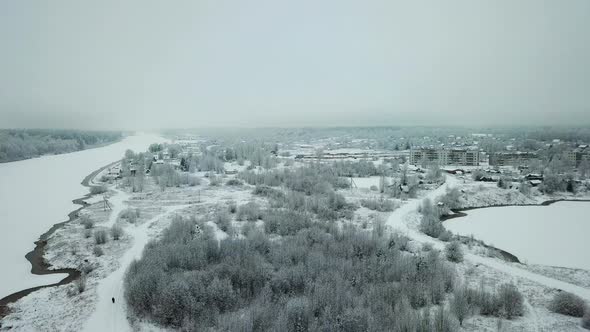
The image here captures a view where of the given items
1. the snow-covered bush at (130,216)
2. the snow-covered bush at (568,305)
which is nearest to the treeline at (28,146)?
the snow-covered bush at (130,216)

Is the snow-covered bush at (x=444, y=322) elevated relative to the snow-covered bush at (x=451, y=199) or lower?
elevated

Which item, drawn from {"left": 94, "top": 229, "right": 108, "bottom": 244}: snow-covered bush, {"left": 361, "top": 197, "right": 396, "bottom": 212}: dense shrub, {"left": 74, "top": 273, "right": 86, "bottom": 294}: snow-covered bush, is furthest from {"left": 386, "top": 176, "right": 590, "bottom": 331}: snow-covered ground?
{"left": 94, "top": 229, "right": 108, "bottom": 244}: snow-covered bush

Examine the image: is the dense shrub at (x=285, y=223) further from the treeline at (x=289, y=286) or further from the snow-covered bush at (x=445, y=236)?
the snow-covered bush at (x=445, y=236)

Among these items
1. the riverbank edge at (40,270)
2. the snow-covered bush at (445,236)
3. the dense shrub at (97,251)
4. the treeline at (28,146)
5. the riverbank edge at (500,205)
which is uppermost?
the treeline at (28,146)

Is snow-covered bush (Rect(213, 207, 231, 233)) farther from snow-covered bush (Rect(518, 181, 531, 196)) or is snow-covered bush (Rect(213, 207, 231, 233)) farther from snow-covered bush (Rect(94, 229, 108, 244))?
snow-covered bush (Rect(518, 181, 531, 196))

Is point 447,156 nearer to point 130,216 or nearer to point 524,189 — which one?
point 524,189

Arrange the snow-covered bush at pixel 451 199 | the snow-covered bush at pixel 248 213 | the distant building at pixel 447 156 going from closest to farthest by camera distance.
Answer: the snow-covered bush at pixel 248 213 → the snow-covered bush at pixel 451 199 → the distant building at pixel 447 156

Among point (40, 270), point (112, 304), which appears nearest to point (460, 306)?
point (112, 304)
